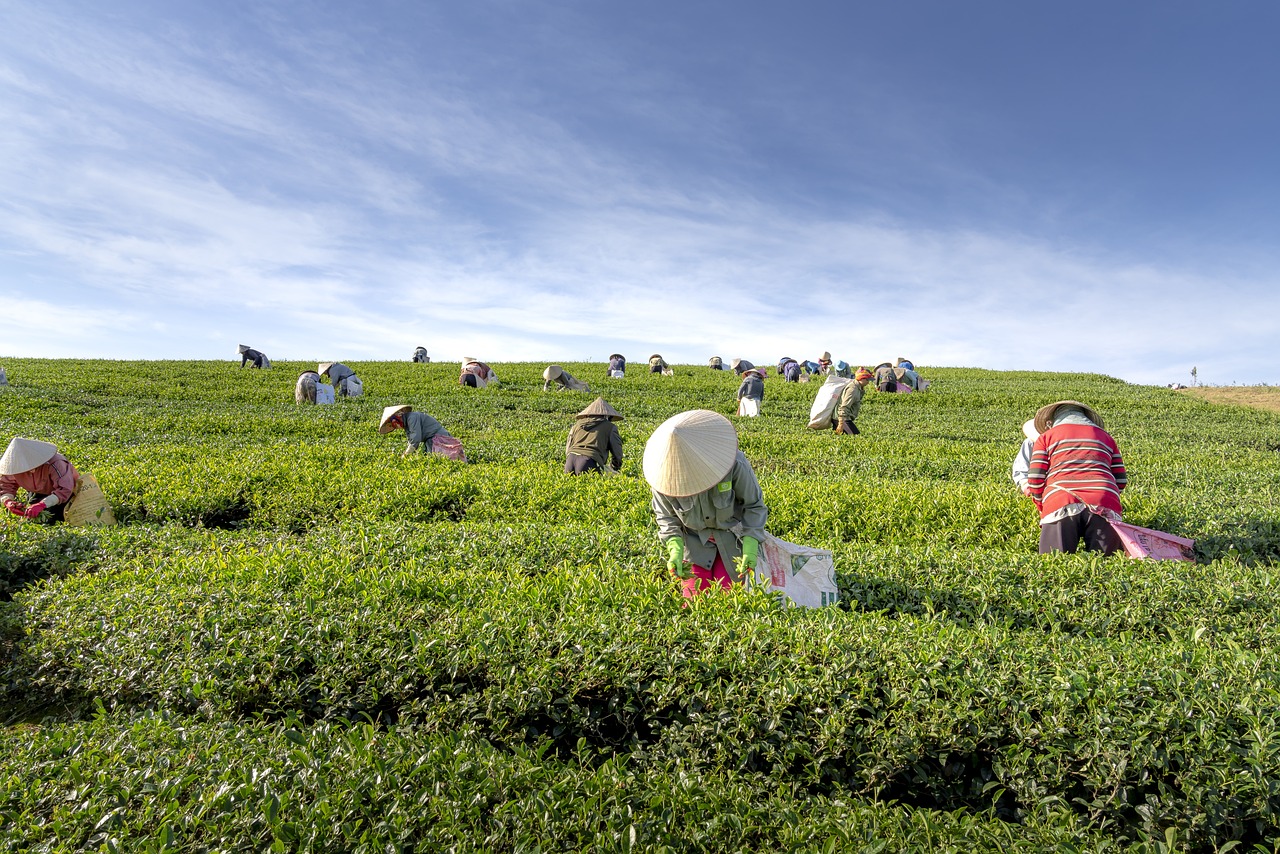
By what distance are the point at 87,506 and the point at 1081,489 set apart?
10232 millimetres

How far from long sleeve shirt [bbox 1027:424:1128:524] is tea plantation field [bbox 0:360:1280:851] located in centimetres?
80

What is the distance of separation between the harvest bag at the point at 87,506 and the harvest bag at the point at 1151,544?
10.2 m

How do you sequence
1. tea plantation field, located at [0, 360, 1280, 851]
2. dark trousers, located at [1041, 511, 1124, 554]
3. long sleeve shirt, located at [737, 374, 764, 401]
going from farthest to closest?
1. long sleeve shirt, located at [737, 374, 764, 401]
2. dark trousers, located at [1041, 511, 1124, 554]
3. tea plantation field, located at [0, 360, 1280, 851]

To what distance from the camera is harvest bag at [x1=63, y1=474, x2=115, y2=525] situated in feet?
23.0

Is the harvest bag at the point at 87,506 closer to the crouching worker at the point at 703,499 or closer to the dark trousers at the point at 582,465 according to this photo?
the dark trousers at the point at 582,465

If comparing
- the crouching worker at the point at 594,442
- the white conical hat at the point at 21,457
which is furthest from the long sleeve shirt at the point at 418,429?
the white conical hat at the point at 21,457

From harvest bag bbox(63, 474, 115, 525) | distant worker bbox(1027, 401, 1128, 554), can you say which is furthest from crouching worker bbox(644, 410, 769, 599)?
harvest bag bbox(63, 474, 115, 525)

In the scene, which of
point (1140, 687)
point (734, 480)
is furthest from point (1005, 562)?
point (734, 480)

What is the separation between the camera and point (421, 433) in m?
10.0

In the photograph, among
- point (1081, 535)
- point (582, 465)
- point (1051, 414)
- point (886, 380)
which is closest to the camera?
point (1081, 535)

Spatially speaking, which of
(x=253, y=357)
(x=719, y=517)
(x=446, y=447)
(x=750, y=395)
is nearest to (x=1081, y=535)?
(x=719, y=517)

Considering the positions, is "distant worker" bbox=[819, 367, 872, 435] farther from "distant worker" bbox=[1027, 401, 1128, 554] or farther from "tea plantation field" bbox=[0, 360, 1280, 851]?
"distant worker" bbox=[1027, 401, 1128, 554]

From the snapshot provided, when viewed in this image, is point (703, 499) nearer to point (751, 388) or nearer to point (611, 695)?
point (611, 695)

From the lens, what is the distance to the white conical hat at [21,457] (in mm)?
6645
